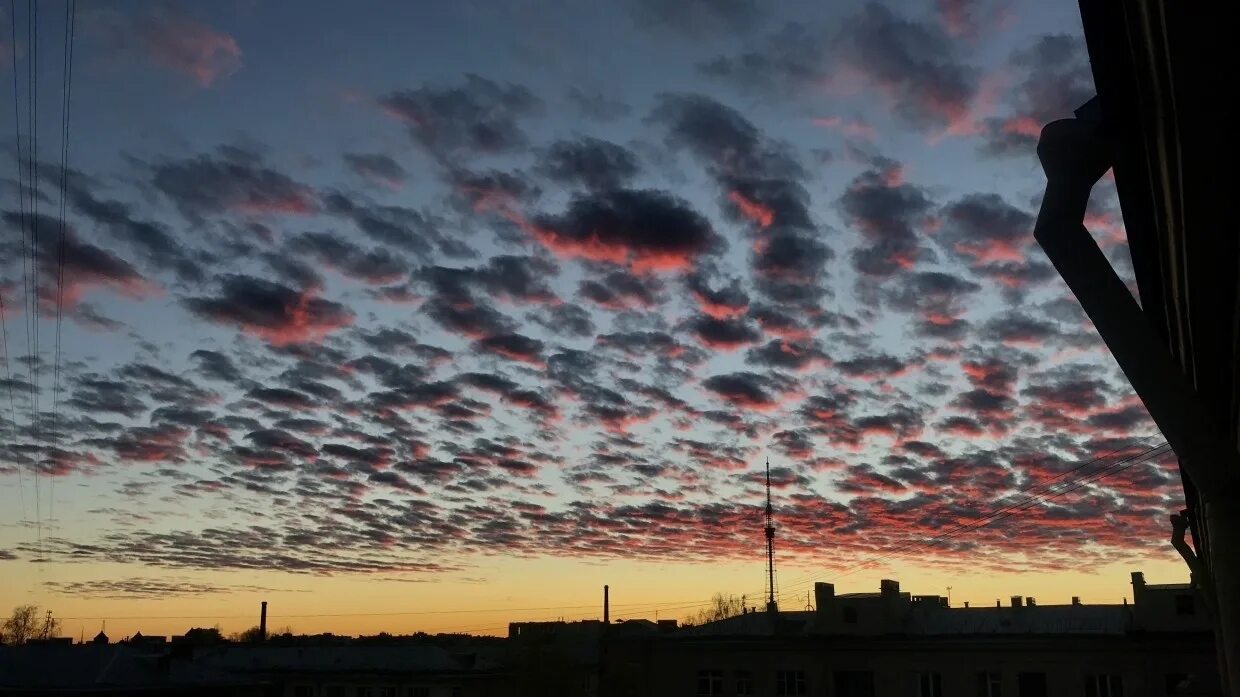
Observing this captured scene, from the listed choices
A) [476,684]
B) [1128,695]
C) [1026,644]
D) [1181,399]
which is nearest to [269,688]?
[476,684]

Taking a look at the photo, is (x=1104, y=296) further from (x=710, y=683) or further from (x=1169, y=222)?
(x=710, y=683)

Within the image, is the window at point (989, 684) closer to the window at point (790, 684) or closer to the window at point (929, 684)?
the window at point (929, 684)

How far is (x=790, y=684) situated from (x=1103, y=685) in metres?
15.5

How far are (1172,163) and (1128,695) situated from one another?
156ft

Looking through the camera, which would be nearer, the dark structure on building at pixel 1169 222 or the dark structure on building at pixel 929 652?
the dark structure on building at pixel 1169 222

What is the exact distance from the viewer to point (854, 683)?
170 feet

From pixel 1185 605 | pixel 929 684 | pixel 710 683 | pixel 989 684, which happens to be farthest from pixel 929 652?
pixel 710 683

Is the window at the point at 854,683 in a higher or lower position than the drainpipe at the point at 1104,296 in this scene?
lower

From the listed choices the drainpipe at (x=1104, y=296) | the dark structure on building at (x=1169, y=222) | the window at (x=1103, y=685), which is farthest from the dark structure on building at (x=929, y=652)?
the drainpipe at (x=1104, y=296)

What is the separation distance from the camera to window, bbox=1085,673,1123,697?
44750mm

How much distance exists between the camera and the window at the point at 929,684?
49.3 m

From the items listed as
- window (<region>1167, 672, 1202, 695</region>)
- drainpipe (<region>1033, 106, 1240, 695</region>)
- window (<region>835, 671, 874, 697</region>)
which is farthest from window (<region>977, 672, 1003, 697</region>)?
drainpipe (<region>1033, 106, 1240, 695</region>)

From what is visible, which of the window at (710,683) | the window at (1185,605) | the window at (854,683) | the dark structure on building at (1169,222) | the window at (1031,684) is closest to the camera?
the dark structure on building at (1169,222)

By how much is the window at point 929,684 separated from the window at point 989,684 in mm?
1894
